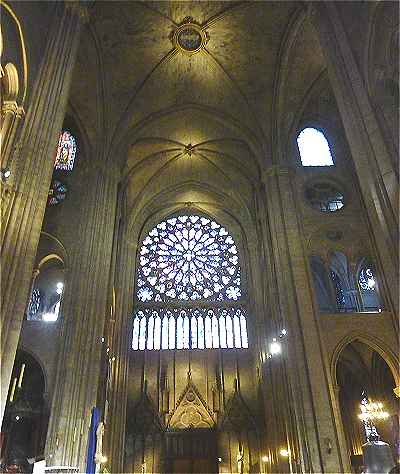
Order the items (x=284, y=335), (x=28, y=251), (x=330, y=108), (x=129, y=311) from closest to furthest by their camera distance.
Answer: (x=28, y=251)
(x=284, y=335)
(x=330, y=108)
(x=129, y=311)

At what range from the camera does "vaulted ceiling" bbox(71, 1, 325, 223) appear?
1645 centimetres

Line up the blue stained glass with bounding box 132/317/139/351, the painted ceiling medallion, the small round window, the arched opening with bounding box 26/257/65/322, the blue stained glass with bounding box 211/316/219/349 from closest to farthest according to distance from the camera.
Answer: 1. the painted ceiling medallion
2. the small round window
3. the arched opening with bounding box 26/257/65/322
4. the blue stained glass with bounding box 132/317/139/351
5. the blue stained glass with bounding box 211/316/219/349

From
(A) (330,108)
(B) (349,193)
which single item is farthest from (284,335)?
(A) (330,108)

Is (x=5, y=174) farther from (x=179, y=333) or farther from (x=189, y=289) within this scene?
(x=189, y=289)

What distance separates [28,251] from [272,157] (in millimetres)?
12813

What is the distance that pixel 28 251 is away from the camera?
25.7 ft

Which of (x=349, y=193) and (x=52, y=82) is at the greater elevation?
(x=349, y=193)

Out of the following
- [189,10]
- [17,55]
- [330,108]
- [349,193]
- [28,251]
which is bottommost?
[28,251]

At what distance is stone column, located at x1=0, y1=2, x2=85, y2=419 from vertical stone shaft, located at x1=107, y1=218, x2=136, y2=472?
11188mm

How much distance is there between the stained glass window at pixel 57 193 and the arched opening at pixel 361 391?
1283 cm

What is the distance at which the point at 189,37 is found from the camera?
17406 millimetres

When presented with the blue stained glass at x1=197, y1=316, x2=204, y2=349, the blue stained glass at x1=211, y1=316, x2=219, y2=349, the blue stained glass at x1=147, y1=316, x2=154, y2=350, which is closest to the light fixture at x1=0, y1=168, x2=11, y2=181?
the blue stained glass at x1=147, y1=316, x2=154, y2=350

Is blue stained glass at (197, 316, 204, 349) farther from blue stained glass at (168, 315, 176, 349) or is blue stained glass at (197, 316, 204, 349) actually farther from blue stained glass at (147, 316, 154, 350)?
blue stained glass at (147, 316, 154, 350)

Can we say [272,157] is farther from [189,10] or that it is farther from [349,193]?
[189,10]
